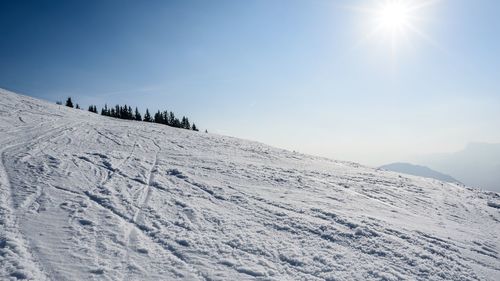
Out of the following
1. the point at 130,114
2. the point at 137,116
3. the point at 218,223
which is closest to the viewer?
the point at 218,223

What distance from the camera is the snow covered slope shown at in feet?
16.7

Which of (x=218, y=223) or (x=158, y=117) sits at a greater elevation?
(x=158, y=117)

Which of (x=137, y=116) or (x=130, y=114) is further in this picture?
(x=137, y=116)

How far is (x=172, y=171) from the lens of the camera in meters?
11.8

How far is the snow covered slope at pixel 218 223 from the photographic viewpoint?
200 inches

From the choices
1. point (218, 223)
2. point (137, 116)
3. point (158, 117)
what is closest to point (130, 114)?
point (137, 116)

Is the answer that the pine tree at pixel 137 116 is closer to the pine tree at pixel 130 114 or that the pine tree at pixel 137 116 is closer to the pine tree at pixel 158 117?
the pine tree at pixel 130 114

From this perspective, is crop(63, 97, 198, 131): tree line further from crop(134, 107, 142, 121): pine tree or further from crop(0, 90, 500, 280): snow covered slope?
crop(0, 90, 500, 280): snow covered slope

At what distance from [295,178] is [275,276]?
26.1ft

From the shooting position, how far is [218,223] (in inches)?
275

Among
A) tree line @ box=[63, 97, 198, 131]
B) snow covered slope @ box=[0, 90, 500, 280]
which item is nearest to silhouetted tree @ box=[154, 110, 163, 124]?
tree line @ box=[63, 97, 198, 131]

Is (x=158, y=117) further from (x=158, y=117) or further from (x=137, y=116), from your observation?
(x=137, y=116)

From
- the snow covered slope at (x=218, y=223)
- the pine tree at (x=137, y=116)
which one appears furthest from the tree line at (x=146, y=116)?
the snow covered slope at (x=218, y=223)

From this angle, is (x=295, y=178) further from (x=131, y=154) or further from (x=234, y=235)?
(x=131, y=154)
